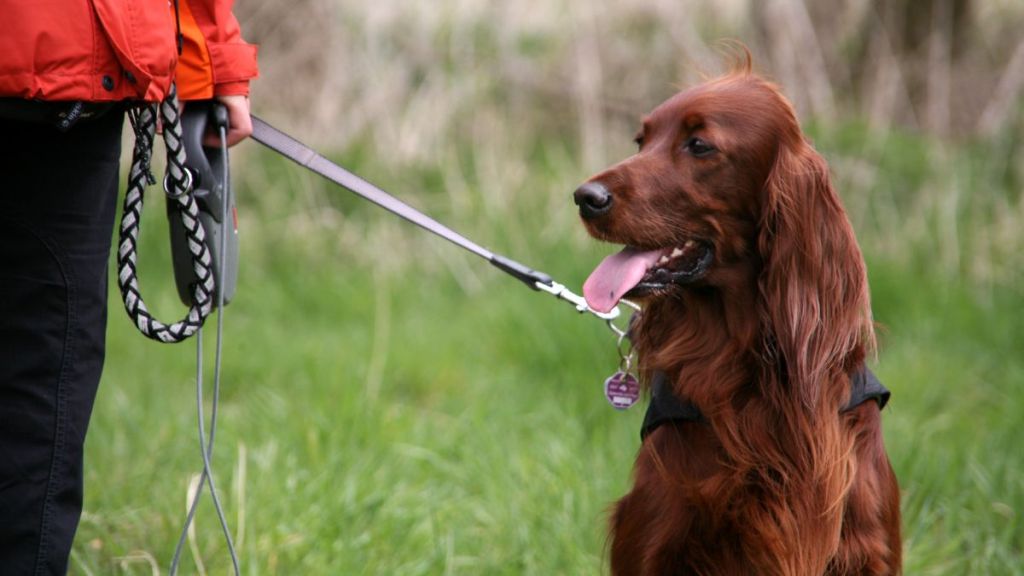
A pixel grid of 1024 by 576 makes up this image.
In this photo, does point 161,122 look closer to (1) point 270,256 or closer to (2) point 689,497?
(2) point 689,497

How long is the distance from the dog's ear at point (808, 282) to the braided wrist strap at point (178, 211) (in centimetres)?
109

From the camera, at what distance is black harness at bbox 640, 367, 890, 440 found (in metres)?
2.38

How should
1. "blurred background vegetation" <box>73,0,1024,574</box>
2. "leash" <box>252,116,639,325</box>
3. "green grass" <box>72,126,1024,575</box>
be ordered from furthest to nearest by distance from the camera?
"blurred background vegetation" <box>73,0,1024,574</box>
"green grass" <box>72,126,1024,575</box>
"leash" <box>252,116,639,325</box>

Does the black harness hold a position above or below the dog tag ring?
above

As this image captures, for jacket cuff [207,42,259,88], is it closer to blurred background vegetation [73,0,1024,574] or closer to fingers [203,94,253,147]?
fingers [203,94,253,147]

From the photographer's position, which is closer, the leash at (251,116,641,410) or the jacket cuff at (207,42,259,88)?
the jacket cuff at (207,42,259,88)

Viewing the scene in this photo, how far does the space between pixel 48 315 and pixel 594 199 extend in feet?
3.45

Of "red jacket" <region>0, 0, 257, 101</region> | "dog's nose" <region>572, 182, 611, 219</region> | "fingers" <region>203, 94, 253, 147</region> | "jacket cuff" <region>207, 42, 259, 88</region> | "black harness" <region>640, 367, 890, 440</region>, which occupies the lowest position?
"black harness" <region>640, 367, 890, 440</region>

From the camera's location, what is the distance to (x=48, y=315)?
1977 millimetres

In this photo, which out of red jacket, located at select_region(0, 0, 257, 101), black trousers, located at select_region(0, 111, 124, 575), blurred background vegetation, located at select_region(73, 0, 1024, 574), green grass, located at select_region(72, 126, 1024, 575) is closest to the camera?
red jacket, located at select_region(0, 0, 257, 101)

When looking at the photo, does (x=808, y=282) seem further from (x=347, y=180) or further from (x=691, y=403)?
(x=347, y=180)

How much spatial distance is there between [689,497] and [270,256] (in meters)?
3.81

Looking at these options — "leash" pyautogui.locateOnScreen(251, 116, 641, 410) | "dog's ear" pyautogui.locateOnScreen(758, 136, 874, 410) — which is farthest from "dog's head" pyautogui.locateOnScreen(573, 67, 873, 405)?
"leash" pyautogui.locateOnScreen(251, 116, 641, 410)

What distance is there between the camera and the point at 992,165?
5758mm
